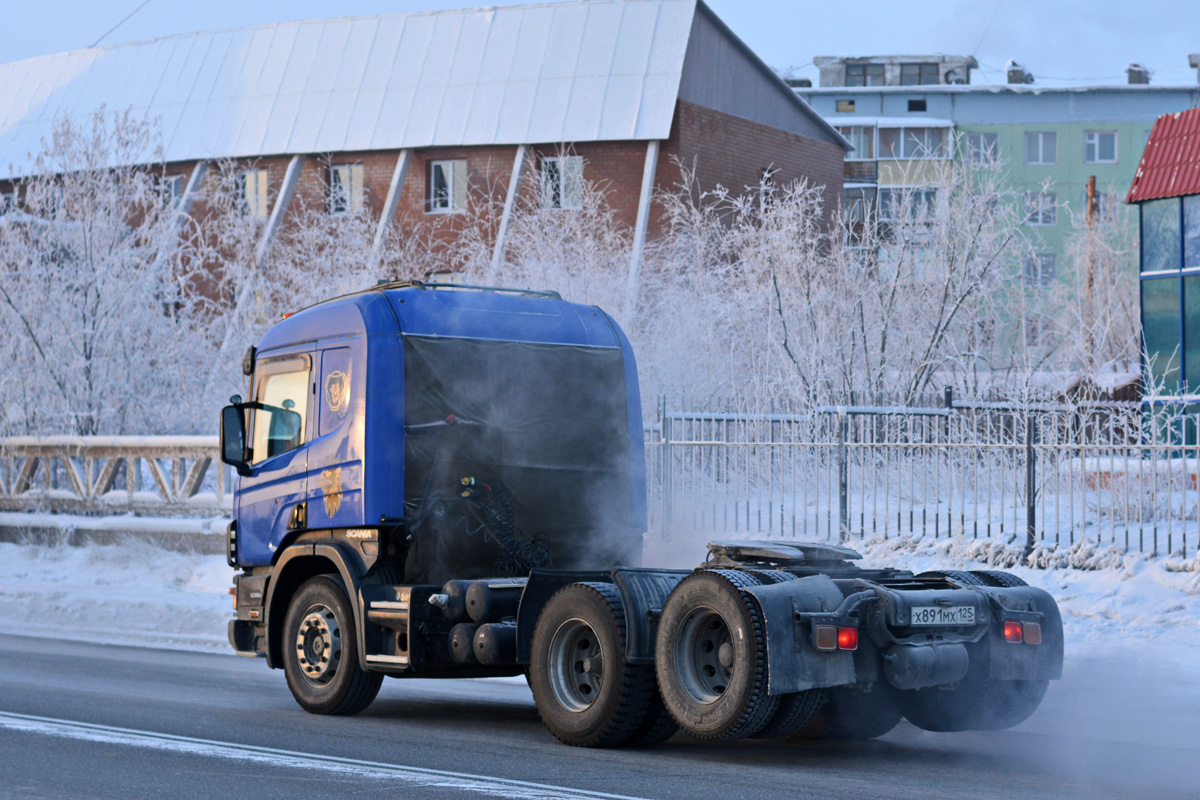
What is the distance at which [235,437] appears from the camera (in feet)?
34.9

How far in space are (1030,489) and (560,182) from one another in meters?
20.8

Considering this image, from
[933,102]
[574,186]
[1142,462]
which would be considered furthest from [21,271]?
[933,102]

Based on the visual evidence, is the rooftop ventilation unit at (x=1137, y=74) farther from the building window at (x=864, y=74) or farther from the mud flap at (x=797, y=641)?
the mud flap at (x=797, y=641)

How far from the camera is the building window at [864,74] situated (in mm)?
85375

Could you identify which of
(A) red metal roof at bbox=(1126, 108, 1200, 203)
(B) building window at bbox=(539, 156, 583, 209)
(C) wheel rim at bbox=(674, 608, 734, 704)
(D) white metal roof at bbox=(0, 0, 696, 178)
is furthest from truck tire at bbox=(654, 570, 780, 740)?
(D) white metal roof at bbox=(0, 0, 696, 178)

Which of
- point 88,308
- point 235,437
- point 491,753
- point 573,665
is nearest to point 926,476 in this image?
point 235,437

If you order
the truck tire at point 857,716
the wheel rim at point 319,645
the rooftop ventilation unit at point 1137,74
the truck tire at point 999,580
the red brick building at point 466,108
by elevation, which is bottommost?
the truck tire at point 857,716

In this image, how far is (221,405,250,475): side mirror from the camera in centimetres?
1059

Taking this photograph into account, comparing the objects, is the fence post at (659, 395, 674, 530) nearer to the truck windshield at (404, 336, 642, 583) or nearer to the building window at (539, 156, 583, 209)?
the truck windshield at (404, 336, 642, 583)

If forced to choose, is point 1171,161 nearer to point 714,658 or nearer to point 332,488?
point 332,488

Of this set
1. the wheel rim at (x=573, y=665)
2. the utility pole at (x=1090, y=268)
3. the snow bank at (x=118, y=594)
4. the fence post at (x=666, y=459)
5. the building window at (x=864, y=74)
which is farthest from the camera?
the building window at (x=864, y=74)

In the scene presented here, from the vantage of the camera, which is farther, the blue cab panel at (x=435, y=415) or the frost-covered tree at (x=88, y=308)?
the frost-covered tree at (x=88, y=308)

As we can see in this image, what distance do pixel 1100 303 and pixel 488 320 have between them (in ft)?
111

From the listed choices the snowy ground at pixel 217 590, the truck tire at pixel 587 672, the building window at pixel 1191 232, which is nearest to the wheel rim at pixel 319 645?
the truck tire at pixel 587 672
